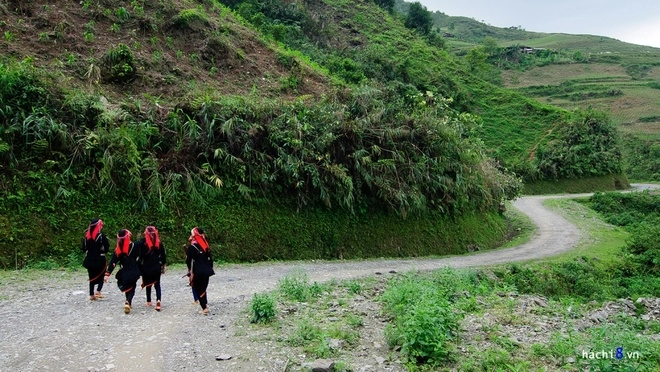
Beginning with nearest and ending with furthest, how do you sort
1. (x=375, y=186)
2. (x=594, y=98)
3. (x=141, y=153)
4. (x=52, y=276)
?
(x=52, y=276), (x=141, y=153), (x=375, y=186), (x=594, y=98)

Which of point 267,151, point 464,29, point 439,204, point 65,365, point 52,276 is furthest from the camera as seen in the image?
point 464,29

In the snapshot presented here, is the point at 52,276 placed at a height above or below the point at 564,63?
below

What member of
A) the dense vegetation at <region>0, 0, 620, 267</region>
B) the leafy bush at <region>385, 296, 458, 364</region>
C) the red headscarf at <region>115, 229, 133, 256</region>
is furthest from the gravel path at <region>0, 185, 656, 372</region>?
the dense vegetation at <region>0, 0, 620, 267</region>

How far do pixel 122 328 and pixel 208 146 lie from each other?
325 inches

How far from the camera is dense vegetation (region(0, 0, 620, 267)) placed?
41.7 ft

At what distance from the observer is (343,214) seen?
16.9 m

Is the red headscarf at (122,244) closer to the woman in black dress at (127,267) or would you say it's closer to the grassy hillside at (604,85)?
the woman in black dress at (127,267)

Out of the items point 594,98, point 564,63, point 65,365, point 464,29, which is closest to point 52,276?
point 65,365

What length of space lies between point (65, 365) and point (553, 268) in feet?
50.0

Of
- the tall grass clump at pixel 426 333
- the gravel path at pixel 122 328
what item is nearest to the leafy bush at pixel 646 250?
the gravel path at pixel 122 328

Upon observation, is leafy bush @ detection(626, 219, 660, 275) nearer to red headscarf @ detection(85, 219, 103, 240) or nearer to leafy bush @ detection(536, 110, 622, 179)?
red headscarf @ detection(85, 219, 103, 240)

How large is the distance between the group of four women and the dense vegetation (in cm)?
386

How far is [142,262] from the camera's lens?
8648 millimetres

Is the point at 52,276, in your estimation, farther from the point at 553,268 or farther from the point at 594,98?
the point at 594,98
